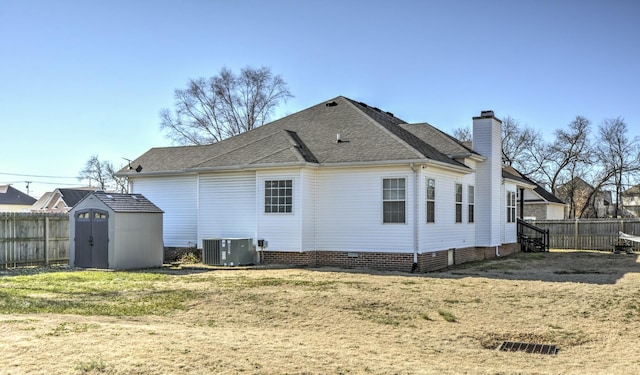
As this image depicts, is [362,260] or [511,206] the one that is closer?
[362,260]

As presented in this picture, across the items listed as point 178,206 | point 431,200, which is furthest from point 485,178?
point 178,206

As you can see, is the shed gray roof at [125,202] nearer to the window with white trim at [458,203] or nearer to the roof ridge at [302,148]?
the roof ridge at [302,148]

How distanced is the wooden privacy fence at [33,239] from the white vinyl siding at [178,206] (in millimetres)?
3393

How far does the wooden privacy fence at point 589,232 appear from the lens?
3098cm

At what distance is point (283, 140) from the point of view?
21031 millimetres

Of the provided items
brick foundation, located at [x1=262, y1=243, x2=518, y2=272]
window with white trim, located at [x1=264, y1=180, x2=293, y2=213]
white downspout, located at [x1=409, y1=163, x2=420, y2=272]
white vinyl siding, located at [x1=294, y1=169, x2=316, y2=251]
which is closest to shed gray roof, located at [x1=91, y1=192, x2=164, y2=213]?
window with white trim, located at [x1=264, y1=180, x2=293, y2=213]

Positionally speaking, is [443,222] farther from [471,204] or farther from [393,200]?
[471,204]

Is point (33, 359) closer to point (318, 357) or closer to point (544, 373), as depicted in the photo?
point (318, 357)

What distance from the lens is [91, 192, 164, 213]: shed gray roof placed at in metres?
18.8

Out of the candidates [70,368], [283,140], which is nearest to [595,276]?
[283,140]

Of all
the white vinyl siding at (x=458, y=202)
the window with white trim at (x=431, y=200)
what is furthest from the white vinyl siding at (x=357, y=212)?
the white vinyl siding at (x=458, y=202)

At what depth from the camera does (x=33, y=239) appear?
19750 mm

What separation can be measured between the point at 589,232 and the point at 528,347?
995 inches

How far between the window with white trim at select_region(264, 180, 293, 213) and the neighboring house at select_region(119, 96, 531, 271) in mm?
32
